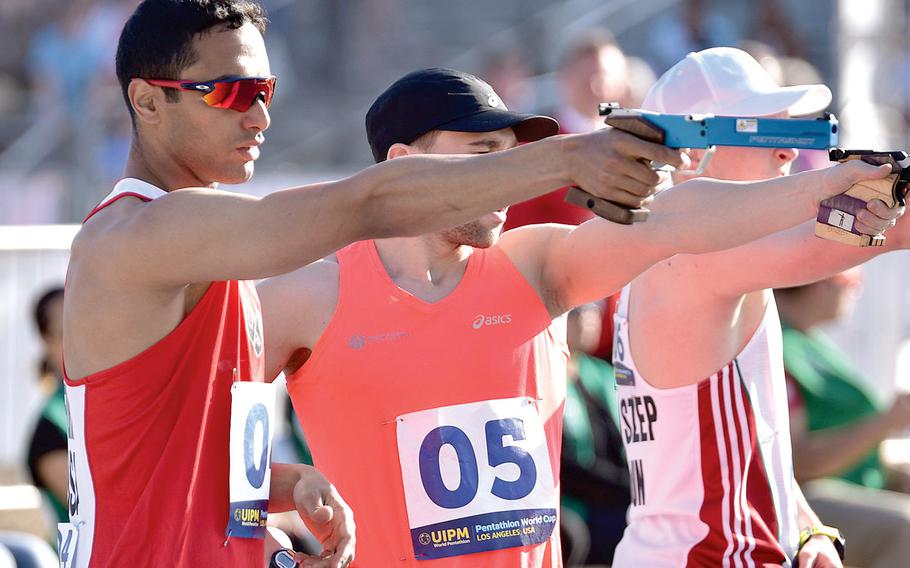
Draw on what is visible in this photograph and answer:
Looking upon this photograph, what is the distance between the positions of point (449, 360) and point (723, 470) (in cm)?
72

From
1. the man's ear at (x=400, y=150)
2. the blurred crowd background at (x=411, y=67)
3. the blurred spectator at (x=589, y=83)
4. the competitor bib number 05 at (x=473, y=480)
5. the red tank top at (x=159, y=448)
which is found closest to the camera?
the red tank top at (x=159, y=448)

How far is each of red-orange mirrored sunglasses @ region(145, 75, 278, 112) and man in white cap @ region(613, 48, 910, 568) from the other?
120 cm

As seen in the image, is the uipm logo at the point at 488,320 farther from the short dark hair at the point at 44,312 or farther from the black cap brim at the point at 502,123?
the short dark hair at the point at 44,312

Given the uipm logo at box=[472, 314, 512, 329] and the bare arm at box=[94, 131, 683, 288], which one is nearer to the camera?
the bare arm at box=[94, 131, 683, 288]

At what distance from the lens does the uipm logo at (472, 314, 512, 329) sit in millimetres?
3477

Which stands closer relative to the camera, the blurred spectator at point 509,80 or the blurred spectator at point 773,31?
the blurred spectator at point 509,80

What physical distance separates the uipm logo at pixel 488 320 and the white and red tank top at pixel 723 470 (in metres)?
0.42

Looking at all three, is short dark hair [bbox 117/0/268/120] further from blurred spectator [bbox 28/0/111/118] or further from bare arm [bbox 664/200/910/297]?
blurred spectator [bbox 28/0/111/118]

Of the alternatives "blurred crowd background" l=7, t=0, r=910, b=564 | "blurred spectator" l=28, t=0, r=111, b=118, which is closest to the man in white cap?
"blurred crowd background" l=7, t=0, r=910, b=564

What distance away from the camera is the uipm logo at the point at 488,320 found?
3.48 m

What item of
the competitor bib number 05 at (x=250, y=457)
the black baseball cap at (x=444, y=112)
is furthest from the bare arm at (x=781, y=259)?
the competitor bib number 05 at (x=250, y=457)

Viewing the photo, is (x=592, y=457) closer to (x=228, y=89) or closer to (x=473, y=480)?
(x=473, y=480)

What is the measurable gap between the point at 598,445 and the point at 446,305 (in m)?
2.93

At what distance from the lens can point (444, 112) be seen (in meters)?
3.57
